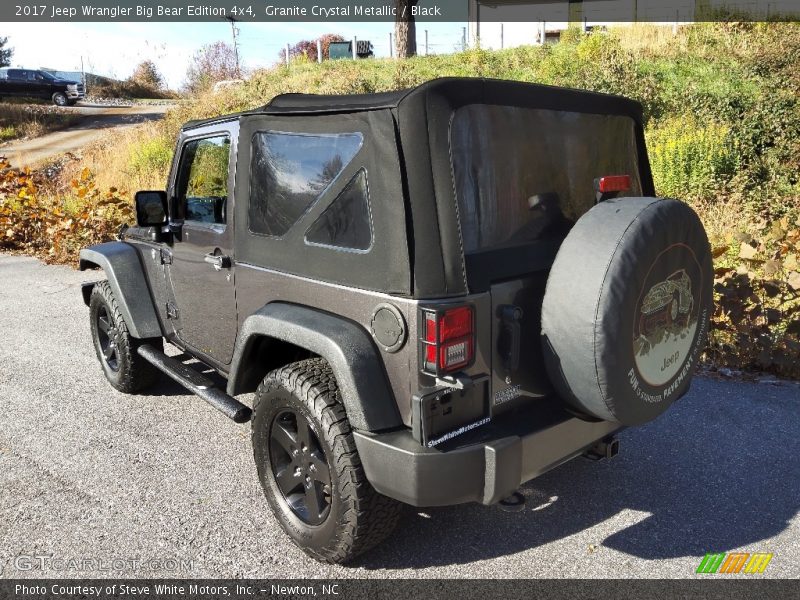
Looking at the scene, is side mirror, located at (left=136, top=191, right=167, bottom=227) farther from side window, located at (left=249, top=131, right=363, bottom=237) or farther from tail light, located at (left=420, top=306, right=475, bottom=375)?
tail light, located at (left=420, top=306, right=475, bottom=375)

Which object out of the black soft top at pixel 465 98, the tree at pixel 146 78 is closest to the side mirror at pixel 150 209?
the black soft top at pixel 465 98

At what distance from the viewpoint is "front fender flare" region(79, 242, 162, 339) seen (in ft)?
13.6

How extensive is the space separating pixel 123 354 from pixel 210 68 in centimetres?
2431

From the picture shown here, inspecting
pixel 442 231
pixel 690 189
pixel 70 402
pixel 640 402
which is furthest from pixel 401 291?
pixel 690 189

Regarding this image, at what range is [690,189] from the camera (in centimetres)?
1024

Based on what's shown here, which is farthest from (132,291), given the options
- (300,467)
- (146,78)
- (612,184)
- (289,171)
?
(146,78)

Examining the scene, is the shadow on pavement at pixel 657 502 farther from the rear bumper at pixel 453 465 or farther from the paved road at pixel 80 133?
the paved road at pixel 80 133

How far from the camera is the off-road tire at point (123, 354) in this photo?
4391mm

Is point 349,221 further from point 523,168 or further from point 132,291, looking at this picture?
point 132,291

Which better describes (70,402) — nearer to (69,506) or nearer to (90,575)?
(69,506)

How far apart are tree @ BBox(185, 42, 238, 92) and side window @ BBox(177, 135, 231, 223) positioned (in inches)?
864

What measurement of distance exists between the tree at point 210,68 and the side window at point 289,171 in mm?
22928

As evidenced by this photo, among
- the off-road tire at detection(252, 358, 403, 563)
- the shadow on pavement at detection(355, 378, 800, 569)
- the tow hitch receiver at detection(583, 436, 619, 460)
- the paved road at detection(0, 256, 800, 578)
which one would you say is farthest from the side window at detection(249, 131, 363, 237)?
the tow hitch receiver at detection(583, 436, 619, 460)

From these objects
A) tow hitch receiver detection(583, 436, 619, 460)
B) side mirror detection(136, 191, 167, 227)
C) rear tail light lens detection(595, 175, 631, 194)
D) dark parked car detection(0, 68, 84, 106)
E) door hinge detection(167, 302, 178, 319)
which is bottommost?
tow hitch receiver detection(583, 436, 619, 460)
